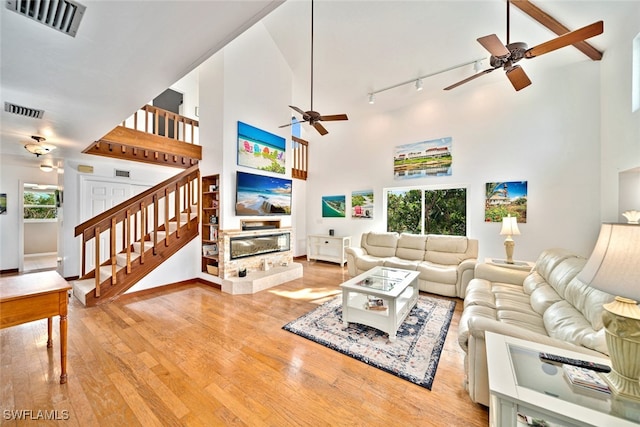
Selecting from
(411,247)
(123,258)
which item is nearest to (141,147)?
(123,258)

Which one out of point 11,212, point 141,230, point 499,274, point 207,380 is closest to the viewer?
point 207,380

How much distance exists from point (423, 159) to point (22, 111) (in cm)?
611

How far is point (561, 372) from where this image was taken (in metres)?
1.15

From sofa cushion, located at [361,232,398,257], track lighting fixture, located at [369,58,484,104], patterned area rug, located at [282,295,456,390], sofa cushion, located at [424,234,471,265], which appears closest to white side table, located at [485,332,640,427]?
patterned area rug, located at [282,295,456,390]

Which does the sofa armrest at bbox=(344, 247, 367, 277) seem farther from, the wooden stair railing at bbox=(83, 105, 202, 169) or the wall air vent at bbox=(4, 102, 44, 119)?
the wall air vent at bbox=(4, 102, 44, 119)

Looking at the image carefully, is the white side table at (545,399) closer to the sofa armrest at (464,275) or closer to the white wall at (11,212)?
the sofa armrest at (464,275)

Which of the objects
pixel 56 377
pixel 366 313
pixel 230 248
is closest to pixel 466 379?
pixel 366 313

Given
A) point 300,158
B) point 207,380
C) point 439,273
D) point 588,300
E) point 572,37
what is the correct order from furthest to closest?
point 300,158 < point 439,273 < point 572,37 < point 207,380 < point 588,300

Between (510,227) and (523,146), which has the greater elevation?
(523,146)

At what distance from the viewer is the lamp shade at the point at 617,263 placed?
0.91 metres

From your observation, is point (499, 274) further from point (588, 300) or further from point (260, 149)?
point (260, 149)

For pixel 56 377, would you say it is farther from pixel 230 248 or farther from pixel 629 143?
pixel 629 143

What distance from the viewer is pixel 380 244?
16.8ft

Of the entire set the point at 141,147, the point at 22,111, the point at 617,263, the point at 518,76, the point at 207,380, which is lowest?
the point at 207,380
